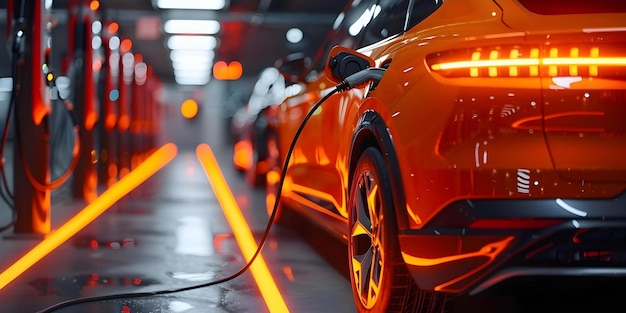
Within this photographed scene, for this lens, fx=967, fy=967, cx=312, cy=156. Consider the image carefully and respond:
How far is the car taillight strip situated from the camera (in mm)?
3242

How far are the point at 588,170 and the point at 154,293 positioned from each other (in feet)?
8.55

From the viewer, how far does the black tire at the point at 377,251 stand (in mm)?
3775

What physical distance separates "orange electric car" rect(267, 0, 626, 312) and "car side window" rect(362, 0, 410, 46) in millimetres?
528

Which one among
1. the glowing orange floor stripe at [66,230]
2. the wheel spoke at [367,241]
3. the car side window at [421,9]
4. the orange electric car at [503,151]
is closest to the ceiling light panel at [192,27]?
the glowing orange floor stripe at [66,230]

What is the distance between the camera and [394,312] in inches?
151

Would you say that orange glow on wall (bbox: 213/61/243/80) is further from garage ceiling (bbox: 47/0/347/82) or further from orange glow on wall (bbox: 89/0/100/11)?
orange glow on wall (bbox: 89/0/100/11)

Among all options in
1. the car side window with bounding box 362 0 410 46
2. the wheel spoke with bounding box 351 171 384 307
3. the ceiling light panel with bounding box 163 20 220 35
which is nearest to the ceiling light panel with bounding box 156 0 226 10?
the ceiling light panel with bounding box 163 20 220 35

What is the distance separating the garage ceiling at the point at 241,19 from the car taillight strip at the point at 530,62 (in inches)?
470

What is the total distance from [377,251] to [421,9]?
1031mm

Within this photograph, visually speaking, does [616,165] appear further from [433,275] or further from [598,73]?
[433,275]

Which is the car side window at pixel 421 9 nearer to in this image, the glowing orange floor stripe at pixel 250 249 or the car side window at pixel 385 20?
the car side window at pixel 385 20

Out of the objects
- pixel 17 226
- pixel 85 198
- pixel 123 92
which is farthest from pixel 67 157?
pixel 123 92

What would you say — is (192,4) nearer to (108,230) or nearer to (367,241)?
(108,230)

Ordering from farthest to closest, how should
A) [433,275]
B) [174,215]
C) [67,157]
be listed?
[67,157] < [174,215] < [433,275]
